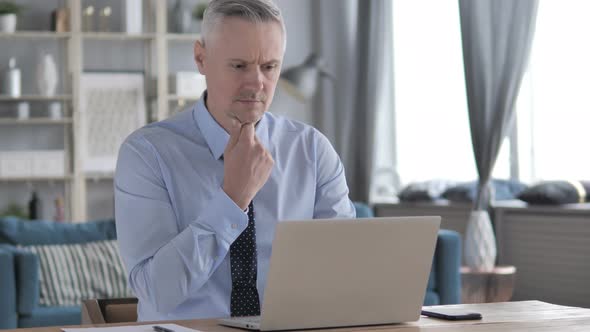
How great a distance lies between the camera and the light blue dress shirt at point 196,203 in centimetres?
173

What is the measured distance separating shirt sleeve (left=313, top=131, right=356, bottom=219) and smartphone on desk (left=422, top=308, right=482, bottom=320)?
36cm

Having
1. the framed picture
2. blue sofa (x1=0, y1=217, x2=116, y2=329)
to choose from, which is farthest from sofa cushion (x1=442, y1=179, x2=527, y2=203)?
blue sofa (x1=0, y1=217, x2=116, y2=329)

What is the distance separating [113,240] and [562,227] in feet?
8.44

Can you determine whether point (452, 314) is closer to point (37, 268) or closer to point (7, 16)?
point (37, 268)

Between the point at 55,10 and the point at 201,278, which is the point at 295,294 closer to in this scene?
the point at 201,278

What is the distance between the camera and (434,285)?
205 inches

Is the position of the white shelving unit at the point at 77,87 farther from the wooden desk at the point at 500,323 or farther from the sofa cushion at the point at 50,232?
the wooden desk at the point at 500,323

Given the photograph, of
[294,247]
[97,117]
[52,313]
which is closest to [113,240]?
[52,313]

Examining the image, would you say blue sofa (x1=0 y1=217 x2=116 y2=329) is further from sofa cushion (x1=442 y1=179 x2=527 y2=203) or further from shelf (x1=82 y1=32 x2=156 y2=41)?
sofa cushion (x1=442 y1=179 x2=527 y2=203)

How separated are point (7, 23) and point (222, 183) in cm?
561

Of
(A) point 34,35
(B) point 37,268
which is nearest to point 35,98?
(A) point 34,35

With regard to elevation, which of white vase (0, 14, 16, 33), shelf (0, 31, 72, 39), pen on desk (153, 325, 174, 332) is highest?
white vase (0, 14, 16, 33)

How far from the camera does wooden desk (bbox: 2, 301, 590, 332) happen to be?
160 cm

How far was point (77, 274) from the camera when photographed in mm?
4773
